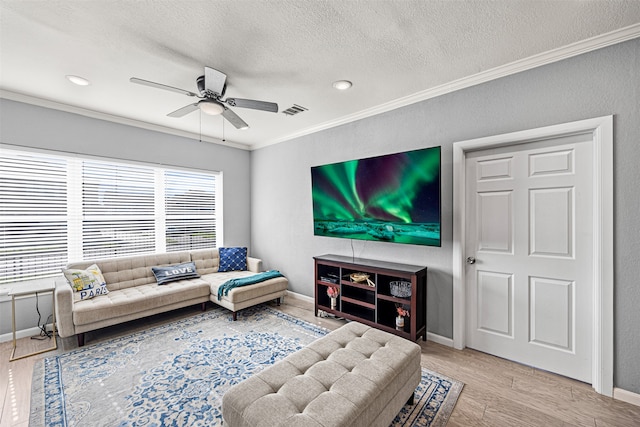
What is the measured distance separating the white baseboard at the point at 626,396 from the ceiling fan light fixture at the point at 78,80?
5.24 meters

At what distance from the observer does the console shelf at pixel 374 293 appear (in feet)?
9.15

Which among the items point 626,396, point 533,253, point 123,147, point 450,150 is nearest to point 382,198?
point 450,150

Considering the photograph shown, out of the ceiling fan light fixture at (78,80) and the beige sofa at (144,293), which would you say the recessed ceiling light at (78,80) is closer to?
the ceiling fan light fixture at (78,80)

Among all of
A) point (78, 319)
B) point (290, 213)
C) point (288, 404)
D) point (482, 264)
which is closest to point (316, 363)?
point (288, 404)

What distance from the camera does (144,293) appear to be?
3344 mm

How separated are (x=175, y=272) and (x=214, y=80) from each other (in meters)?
2.78

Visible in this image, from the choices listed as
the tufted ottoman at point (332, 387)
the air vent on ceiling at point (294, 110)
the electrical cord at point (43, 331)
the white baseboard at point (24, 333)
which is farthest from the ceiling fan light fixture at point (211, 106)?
the white baseboard at point (24, 333)

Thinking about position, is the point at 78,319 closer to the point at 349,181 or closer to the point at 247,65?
the point at 247,65

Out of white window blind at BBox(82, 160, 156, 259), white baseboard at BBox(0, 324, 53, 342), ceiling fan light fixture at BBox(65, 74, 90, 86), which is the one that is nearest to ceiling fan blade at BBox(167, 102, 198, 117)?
ceiling fan light fixture at BBox(65, 74, 90, 86)

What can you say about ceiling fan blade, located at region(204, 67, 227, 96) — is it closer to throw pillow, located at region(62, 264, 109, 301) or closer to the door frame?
throw pillow, located at region(62, 264, 109, 301)

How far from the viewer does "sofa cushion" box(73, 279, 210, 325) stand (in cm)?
284

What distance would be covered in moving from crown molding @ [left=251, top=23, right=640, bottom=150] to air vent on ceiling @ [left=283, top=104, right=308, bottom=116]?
618 millimetres

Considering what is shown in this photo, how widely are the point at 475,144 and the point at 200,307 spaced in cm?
402

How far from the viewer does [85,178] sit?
362 centimetres
